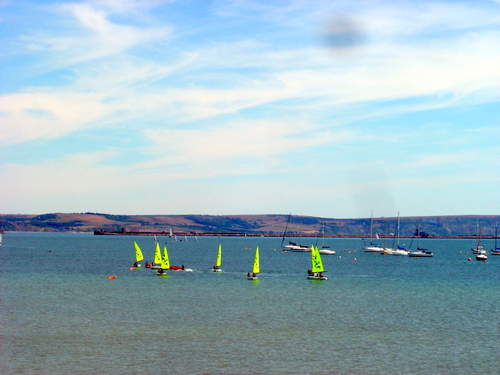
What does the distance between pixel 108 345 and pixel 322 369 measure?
18921mm

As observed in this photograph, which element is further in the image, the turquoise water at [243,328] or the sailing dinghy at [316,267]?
the sailing dinghy at [316,267]

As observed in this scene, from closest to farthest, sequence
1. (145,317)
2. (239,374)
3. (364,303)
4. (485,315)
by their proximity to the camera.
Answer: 1. (239,374)
2. (145,317)
3. (485,315)
4. (364,303)

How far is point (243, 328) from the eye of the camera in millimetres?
65688

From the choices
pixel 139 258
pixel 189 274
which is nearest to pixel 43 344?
pixel 189 274

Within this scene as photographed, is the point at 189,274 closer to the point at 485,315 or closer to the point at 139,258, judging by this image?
the point at 139,258

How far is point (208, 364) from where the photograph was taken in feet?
164

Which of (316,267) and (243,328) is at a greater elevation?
(316,267)

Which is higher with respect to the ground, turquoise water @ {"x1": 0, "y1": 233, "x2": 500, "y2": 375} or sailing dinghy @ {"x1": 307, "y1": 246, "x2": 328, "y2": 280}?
sailing dinghy @ {"x1": 307, "y1": 246, "x2": 328, "y2": 280}

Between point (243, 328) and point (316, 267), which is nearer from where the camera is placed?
point (243, 328)

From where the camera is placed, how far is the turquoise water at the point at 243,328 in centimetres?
5053

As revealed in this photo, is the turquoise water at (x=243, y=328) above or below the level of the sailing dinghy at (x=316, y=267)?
below

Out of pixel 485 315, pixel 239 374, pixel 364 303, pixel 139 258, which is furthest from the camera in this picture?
pixel 139 258

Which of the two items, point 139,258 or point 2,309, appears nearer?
point 2,309

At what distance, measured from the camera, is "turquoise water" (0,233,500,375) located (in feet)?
166
